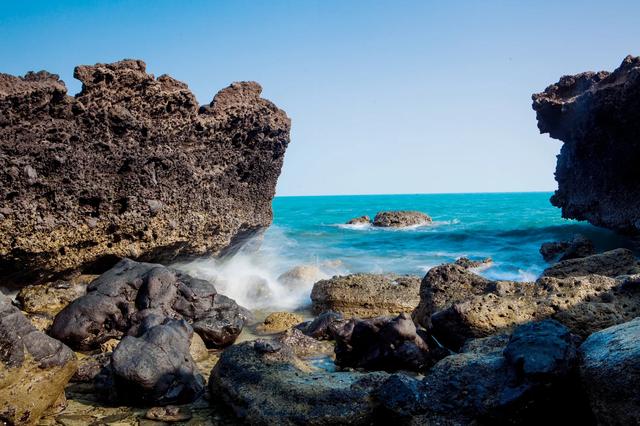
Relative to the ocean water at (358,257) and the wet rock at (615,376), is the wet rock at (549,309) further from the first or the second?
the ocean water at (358,257)

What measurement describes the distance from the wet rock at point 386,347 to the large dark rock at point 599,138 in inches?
455

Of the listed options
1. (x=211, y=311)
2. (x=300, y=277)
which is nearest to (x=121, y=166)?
(x=211, y=311)

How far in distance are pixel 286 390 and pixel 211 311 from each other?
3.70m

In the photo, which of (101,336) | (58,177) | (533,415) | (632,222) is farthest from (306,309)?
(632,222)

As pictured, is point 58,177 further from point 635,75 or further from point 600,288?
point 635,75

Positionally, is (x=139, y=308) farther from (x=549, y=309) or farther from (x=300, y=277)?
(x=300, y=277)

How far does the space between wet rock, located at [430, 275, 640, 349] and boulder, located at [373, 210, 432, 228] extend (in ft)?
99.1

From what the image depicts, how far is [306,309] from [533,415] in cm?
721

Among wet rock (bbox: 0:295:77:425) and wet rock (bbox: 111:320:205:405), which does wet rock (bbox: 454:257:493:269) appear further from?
wet rock (bbox: 0:295:77:425)

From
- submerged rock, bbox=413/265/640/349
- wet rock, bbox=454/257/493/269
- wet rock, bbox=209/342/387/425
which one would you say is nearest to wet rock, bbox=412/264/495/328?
submerged rock, bbox=413/265/640/349

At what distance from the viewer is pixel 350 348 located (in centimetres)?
597

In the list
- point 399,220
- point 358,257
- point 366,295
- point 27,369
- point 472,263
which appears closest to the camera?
point 27,369

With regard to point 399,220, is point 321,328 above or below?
above

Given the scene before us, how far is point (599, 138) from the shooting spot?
1565cm
